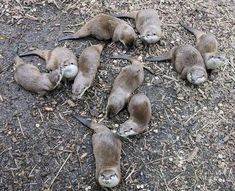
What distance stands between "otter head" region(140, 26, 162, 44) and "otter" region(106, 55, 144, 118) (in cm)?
34

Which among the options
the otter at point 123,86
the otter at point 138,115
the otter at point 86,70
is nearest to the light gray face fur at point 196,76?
the otter at point 123,86

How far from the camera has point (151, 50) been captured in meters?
4.30

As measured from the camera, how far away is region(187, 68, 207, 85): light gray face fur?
3.97m

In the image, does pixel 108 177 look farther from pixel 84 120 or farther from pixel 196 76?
pixel 196 76

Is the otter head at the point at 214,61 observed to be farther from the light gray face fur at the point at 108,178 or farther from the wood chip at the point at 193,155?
the light gray face fur at the point at 108,178

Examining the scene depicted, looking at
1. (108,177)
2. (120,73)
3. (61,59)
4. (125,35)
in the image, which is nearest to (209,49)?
(125,35)

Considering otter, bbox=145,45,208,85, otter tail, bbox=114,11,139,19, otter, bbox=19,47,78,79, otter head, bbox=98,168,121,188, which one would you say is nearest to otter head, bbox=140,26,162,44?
otter, bbox=145,45,208,85

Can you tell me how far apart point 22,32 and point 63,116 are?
1131mm

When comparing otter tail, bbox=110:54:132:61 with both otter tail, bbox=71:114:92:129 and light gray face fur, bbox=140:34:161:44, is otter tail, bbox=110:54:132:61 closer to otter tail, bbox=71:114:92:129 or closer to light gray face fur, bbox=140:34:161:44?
light gray face fur, bbox=140:34:161:44

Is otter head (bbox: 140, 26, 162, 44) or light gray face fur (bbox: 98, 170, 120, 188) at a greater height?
otter head (bbox: 140, 26, 162, 44)

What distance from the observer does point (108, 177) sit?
11.0 feet

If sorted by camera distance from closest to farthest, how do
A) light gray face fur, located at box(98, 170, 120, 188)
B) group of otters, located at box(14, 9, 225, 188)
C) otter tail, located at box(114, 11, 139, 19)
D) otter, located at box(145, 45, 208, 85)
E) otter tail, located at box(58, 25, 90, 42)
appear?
light gray face fur, located at box(98, 170, 120, 188), group of otters, located at box(14, 9, 225, 188), otter, located at box(145, 45, 208, 85), otter tail, located at box(58, 25, 90, 42), otter tail, located at box(114, 11, 139, 19)

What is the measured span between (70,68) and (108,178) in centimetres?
103

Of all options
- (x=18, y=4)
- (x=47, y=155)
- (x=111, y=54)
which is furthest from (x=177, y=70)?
(x=18, y=4)
